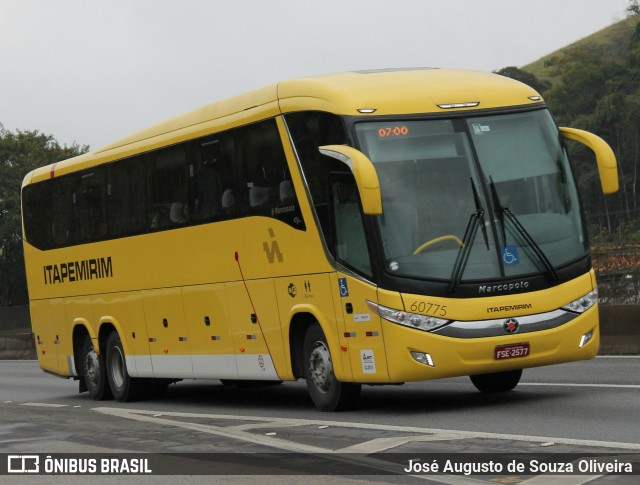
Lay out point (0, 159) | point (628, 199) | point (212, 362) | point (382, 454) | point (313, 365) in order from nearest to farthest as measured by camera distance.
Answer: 1. point (382, 454)
2. point (313, 365)
3. point (212, 362)
4. point (0, 159)
5. point (628, 199)

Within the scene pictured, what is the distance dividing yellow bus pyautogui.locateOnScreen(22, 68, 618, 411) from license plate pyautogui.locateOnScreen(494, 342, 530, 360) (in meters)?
0.01

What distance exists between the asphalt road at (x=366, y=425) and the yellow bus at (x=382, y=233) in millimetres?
536

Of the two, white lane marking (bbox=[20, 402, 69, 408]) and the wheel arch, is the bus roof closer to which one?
the wheel arch

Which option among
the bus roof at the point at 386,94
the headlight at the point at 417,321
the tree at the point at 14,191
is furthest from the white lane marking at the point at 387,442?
the tree at the point at 14,191

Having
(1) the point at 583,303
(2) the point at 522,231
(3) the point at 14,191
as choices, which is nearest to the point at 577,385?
(1) the point at 583,303

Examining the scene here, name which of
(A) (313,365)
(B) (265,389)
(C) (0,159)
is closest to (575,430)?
(A) (313,365)

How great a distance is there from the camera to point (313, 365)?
1534 cm

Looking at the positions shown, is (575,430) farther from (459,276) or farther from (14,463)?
(14,463)

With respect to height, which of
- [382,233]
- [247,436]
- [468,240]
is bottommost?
[247,436]

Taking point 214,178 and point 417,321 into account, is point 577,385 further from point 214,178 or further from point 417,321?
point 214,178

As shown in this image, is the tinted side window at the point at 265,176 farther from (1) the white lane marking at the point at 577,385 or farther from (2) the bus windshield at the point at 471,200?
(1) the white lane marking at the point at 577,385

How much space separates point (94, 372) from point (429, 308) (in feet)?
31.3

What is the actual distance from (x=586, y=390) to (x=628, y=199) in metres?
101

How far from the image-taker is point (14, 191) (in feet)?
285
